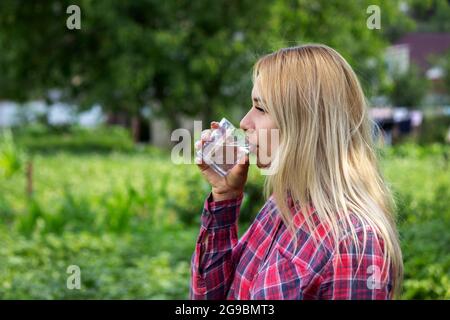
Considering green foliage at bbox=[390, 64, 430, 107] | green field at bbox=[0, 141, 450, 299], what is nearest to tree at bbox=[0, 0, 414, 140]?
green field at bbox=[0, 141, 450, 299]

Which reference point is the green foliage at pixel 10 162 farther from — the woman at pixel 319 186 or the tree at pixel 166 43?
the woman at pixel 319 186

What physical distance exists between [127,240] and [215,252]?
478 cm

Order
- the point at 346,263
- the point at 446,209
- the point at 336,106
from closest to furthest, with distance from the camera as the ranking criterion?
the point at 346,263, the point at 336,106, the point at 446,209

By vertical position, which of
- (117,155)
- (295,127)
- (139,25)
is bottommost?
(117,155)

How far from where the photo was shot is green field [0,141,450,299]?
4680 mm

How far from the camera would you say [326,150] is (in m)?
1.71

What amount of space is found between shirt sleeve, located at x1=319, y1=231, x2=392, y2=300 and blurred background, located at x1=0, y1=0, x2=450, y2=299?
0.42 metres

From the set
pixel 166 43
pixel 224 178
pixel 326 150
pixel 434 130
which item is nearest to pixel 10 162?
pixel 166 43

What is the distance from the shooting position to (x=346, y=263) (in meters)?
1.62

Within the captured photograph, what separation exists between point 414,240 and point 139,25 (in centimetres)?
1274

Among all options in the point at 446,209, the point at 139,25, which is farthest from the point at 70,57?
the point at 446,209

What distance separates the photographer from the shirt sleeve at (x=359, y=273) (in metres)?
1.62

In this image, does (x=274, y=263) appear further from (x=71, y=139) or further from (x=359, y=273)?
(x=71, y=139)

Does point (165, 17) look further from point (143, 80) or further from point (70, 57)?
point (70, 57)
